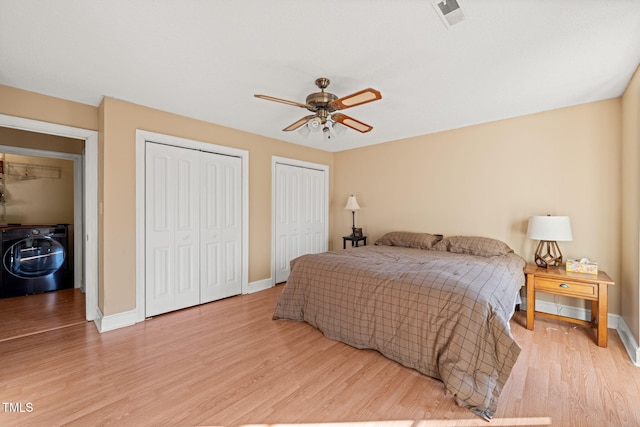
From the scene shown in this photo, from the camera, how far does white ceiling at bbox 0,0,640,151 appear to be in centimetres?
155

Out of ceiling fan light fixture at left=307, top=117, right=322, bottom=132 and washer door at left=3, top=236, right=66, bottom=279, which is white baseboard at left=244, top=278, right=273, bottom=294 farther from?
washer door at left=3, top=236, right=66, bottom=279

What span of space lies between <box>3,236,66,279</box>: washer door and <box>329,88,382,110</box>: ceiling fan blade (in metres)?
→ 4.69

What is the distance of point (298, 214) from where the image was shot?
15.5 ft

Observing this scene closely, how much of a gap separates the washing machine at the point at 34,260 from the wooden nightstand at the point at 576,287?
6155mm

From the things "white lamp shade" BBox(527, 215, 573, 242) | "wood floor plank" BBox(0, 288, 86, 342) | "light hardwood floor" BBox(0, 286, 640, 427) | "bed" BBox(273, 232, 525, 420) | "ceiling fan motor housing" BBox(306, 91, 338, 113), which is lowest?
"wood floor plank" BBox(0, 288, 86, 342)

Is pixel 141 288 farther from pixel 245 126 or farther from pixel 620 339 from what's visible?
pixel 620 339

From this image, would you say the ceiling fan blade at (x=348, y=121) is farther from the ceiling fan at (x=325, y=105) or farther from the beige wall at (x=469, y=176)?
the beige wall at (x=469, y=176)

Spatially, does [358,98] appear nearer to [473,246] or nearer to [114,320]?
[473,246]

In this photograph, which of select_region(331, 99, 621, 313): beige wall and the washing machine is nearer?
select_region(331, 99, 621, 313): beige wall

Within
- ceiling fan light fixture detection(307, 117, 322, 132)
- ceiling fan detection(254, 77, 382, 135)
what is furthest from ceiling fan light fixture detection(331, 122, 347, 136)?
ceiling fan light fixture detection(307, 117, 322, 132)

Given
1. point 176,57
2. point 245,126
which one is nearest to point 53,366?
point 176,57

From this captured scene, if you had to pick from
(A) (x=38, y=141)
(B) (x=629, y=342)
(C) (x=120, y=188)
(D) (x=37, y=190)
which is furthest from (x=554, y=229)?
(D) (x=37, y=190)

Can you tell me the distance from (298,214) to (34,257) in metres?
3.85

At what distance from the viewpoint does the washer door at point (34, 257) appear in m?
3.84
